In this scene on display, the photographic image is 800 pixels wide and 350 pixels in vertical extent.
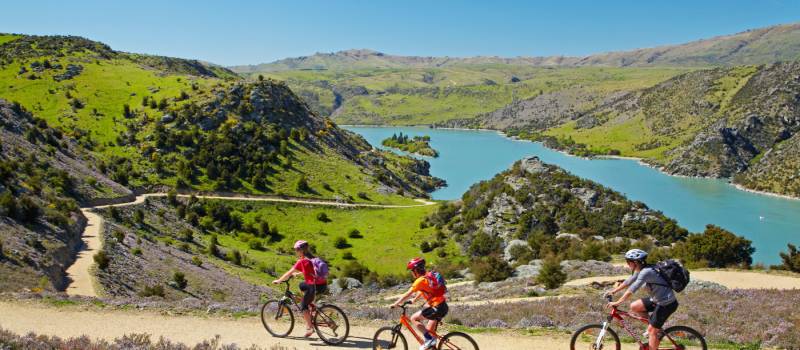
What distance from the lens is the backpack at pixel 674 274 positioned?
10893 millimetres

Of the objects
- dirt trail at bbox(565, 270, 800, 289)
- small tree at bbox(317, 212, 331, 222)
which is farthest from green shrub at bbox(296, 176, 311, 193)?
dirt trail at bbox(565, 270, 800, 289)

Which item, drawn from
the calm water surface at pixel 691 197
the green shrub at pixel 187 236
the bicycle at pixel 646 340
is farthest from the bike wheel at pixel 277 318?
the calm water surface at pixel 691 197

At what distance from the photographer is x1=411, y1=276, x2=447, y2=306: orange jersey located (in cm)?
1214

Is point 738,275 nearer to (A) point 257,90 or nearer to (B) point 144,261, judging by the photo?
(B) point 144,261

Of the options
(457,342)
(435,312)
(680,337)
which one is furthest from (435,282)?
(680,337)

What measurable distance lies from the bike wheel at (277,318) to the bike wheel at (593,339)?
796cm

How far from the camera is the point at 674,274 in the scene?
1095cm

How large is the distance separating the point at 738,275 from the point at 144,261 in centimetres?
4181

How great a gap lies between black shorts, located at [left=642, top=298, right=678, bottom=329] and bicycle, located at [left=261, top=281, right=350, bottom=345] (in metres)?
7.55

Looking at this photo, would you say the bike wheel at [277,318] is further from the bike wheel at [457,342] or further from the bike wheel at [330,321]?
the bike wheel at [457,342]

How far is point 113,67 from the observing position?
12175 cm

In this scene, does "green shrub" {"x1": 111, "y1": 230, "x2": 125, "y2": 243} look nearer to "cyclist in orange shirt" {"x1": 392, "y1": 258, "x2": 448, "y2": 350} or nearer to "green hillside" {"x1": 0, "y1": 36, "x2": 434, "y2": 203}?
"green hillside" {"x1": 0, "y1": 36, "x2": 434, "y2": 203}

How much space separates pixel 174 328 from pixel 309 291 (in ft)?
19.1

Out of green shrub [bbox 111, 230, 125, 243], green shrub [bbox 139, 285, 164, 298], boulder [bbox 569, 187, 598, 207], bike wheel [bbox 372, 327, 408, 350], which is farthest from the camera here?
boulder [bbox 569, 187, 598, 207]
